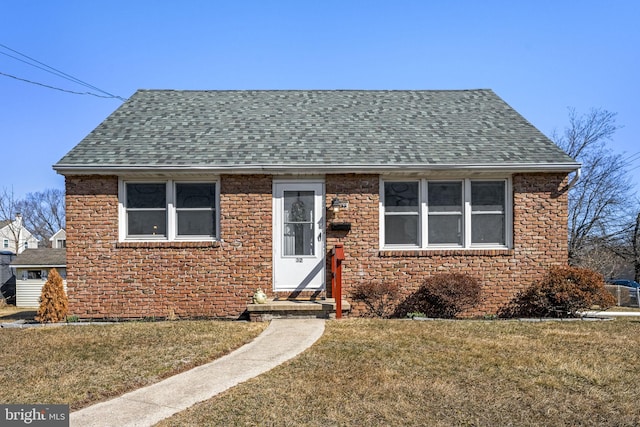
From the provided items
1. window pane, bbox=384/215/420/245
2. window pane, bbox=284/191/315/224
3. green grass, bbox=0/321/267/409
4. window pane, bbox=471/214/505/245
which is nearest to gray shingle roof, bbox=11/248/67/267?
green grass, bbox=0/321/267/409

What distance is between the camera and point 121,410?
15.3ft

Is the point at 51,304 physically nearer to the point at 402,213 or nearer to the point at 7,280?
the point at 402,213

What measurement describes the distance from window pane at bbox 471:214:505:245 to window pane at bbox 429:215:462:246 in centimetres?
32

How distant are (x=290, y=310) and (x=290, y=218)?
2019 millimetres

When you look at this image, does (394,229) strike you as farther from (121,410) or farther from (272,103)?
(121,410)

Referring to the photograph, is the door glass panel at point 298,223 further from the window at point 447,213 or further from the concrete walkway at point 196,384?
the concrete walkway at point 196,384

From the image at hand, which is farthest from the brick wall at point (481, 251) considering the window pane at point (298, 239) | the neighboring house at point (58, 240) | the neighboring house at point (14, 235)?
the neighboring house at point (14, 235)

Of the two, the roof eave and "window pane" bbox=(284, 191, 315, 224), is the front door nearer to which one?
"window pane" bbox=(284, 191, 315, 224)

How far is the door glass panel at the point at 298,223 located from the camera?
10.2 m

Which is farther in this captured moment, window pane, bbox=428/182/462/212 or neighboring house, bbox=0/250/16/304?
neighboring house, bbox=0/250/16/304

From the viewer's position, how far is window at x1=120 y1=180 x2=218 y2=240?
1012 cm

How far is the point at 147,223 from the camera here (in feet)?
33.3

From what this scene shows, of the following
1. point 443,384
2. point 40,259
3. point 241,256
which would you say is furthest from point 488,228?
point 40,259

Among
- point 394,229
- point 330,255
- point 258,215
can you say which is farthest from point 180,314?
point 394,229
